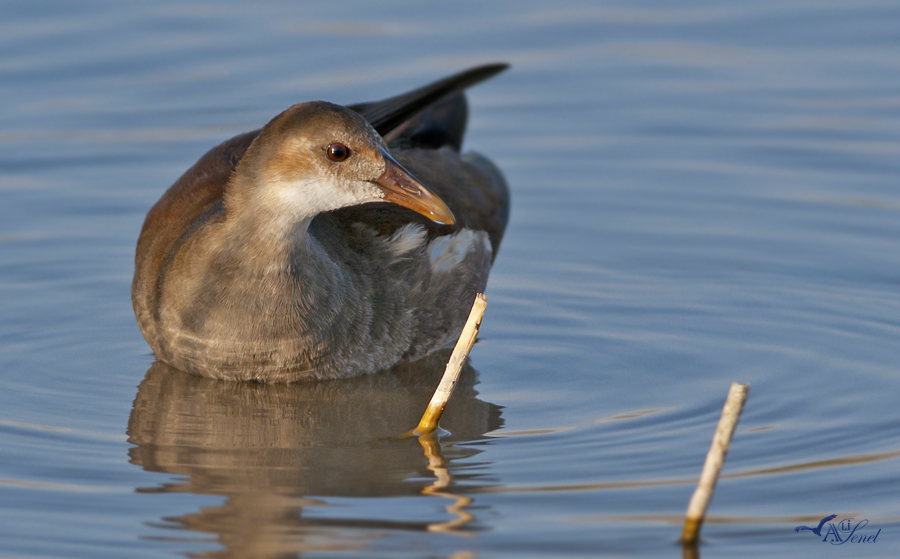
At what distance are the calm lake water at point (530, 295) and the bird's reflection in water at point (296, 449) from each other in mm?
17

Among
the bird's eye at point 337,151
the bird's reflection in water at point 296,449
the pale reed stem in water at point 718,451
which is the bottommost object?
the bird's reflection in water at point 296,449

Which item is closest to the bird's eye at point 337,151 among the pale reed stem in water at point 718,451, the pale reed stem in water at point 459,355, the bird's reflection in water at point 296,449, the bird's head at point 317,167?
the bird's head at point 317,167

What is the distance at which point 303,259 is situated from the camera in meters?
6.64

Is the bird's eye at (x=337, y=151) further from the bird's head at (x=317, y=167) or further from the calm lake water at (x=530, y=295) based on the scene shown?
the calm lake water at (x=530, y=295)

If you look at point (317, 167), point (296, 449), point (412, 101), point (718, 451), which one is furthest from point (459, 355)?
point (412, 101)

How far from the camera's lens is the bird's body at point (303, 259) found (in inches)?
251

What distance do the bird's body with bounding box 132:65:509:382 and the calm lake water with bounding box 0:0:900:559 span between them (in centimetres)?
26

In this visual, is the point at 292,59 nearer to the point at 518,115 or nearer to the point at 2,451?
the point at 518,115

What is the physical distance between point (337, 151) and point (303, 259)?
0.60 m

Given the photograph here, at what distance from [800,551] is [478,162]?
172 inches

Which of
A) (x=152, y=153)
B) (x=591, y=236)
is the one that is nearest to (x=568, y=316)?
(x=591, y=236)

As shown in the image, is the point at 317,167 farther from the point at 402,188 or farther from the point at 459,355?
the point at 459,355

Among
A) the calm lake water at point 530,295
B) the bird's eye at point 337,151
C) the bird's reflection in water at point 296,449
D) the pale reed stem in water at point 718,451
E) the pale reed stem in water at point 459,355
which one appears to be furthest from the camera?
the bird's eye at point 337,151

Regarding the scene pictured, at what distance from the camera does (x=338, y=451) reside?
244 inches
